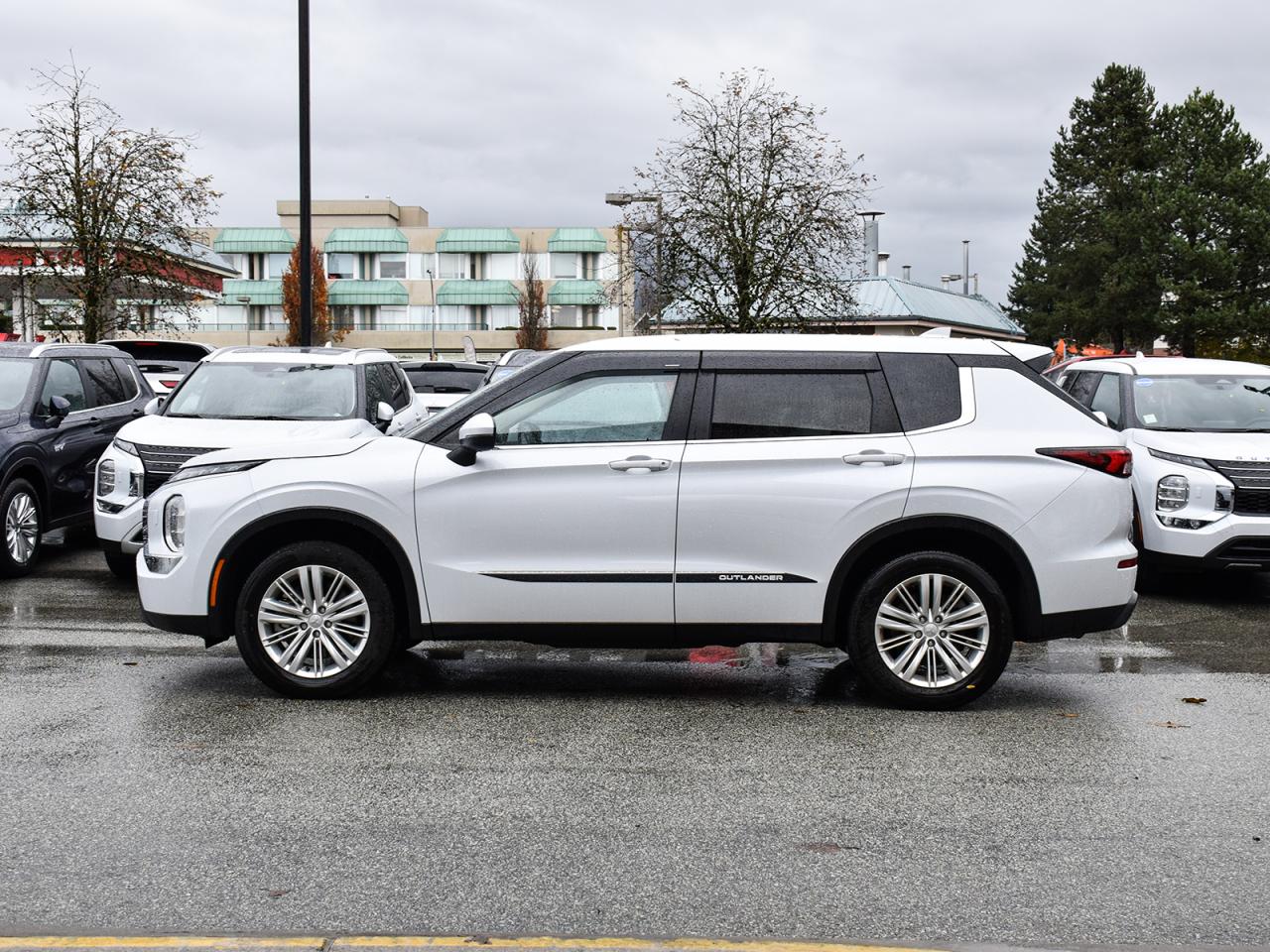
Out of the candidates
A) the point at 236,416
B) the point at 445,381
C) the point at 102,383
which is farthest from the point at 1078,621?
the point at 445,381

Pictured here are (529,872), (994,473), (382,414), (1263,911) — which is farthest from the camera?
(382,414)

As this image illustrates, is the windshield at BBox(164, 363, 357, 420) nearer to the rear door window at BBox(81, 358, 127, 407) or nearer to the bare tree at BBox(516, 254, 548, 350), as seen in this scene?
the rear door window at BBox(81, 358, 127, 407)

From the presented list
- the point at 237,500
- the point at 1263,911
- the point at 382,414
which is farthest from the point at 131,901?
the point at 382,414

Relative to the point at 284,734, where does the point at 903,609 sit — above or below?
above

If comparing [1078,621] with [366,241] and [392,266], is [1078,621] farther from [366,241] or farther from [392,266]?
[392,266]

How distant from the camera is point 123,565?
11.1 meters

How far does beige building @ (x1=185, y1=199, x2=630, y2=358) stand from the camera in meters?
90.1

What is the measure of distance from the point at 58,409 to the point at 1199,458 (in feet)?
30.7

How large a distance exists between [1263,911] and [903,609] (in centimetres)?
269

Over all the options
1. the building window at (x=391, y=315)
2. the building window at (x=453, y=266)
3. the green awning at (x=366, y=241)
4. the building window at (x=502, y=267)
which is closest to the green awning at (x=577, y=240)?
the building window at (x=502, y=267)

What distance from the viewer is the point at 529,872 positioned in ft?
14.6

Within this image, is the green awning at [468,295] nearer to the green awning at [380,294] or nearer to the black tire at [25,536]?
the green awning at [380,294]

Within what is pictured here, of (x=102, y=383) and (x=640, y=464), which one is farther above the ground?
(x=102, y=383)

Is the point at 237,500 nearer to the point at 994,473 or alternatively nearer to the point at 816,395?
the point at 816,395
